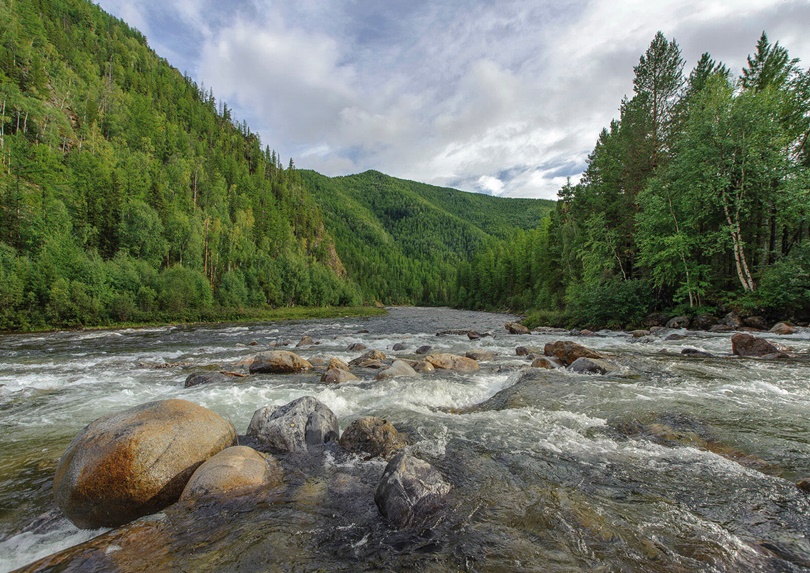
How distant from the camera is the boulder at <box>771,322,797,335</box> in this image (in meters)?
17.6

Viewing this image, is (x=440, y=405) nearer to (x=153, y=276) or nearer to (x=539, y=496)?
(x=539, y=496)

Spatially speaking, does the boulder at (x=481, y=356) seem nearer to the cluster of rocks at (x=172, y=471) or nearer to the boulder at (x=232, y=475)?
the cluster of rocks at (x=172, y=471)

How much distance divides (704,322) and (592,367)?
15.5 metres

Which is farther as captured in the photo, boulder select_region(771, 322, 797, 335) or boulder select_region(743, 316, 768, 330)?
boulder select_region(743, 316, 768, 330)

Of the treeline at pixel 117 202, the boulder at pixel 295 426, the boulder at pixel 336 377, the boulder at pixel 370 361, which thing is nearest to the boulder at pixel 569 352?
the boulder at pixel 370 361

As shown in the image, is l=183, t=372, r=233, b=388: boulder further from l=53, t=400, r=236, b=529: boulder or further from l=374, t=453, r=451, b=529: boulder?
l=374, t=453, r=451, b=529: boulder

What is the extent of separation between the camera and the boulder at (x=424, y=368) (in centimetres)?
1394

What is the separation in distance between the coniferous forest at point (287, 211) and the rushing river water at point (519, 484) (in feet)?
54.5

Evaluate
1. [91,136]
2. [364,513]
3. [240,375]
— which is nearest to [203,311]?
[240,375]

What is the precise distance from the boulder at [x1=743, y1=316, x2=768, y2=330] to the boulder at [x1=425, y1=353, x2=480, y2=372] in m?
17.9

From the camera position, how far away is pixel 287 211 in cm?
11800

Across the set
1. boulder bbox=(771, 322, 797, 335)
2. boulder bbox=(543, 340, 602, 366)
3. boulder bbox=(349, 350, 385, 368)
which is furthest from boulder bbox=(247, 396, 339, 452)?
boulder bbox=(771, 322, 797, 335)

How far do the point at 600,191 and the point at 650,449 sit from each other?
35.7 metres

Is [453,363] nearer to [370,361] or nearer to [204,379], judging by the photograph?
[370,361]
